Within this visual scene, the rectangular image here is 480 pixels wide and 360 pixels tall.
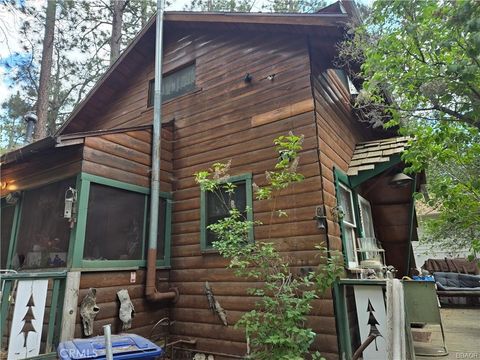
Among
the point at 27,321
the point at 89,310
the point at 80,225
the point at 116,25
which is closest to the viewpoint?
the point at 27,321

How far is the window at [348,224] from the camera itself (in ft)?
14.9

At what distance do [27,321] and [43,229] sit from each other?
210 centimetres

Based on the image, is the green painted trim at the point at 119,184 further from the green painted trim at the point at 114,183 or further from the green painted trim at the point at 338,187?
the green painted trim at the point at 338,187

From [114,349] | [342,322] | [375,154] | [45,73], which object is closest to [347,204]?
[375,154]

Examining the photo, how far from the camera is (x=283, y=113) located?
4.57 m

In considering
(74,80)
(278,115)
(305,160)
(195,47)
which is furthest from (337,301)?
(74,80)

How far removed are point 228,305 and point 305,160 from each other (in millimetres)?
2286

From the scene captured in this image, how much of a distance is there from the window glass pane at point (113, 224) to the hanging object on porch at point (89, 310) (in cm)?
50

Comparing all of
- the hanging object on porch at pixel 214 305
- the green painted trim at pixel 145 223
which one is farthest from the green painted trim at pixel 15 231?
the hanging object on porch at pixel 214 305

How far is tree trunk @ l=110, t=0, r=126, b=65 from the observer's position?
11.4m

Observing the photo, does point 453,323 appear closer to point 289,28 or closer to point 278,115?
point 278,115

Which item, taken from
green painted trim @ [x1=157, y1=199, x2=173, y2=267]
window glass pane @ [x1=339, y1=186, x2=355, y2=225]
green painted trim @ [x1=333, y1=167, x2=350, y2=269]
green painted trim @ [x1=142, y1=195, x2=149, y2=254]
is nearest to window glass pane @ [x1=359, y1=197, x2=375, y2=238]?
window glass pane @ [x1=339, y1=186, x2=355, y2=225]

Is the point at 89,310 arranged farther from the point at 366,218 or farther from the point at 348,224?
the point at 366,218

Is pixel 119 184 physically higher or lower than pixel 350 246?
higher
